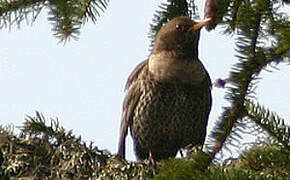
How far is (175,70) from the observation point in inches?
154

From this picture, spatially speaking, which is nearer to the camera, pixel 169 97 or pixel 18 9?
pixel 18 9

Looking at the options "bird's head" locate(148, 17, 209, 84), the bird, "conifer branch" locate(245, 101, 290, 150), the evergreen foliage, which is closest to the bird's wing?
the bird

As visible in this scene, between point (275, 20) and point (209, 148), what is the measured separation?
611mm

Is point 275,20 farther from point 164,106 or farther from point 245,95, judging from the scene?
point 164,106

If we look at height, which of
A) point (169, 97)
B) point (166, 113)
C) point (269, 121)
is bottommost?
point (166, 113)

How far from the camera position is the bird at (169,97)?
151 inches

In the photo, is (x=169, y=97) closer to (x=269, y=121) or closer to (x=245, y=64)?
(x=269, y=121)

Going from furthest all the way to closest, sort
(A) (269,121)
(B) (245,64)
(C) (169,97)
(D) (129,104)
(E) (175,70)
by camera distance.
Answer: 1. (D) (129,104)
2. (E) (175,70)
3. (C) (169,97)
4. (A) (269,121)
5. (B) (245,64)

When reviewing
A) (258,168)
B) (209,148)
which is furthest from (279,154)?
(209,148)

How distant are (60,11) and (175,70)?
5.20 feet

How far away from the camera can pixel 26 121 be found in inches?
96.7

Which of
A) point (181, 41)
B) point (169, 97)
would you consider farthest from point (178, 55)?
point (169, 97)

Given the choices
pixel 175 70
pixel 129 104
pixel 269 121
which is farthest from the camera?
pixel 129 104

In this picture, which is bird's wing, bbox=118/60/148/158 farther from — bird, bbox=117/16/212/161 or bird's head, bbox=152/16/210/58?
bird's head, bbox=152/16/210/58
